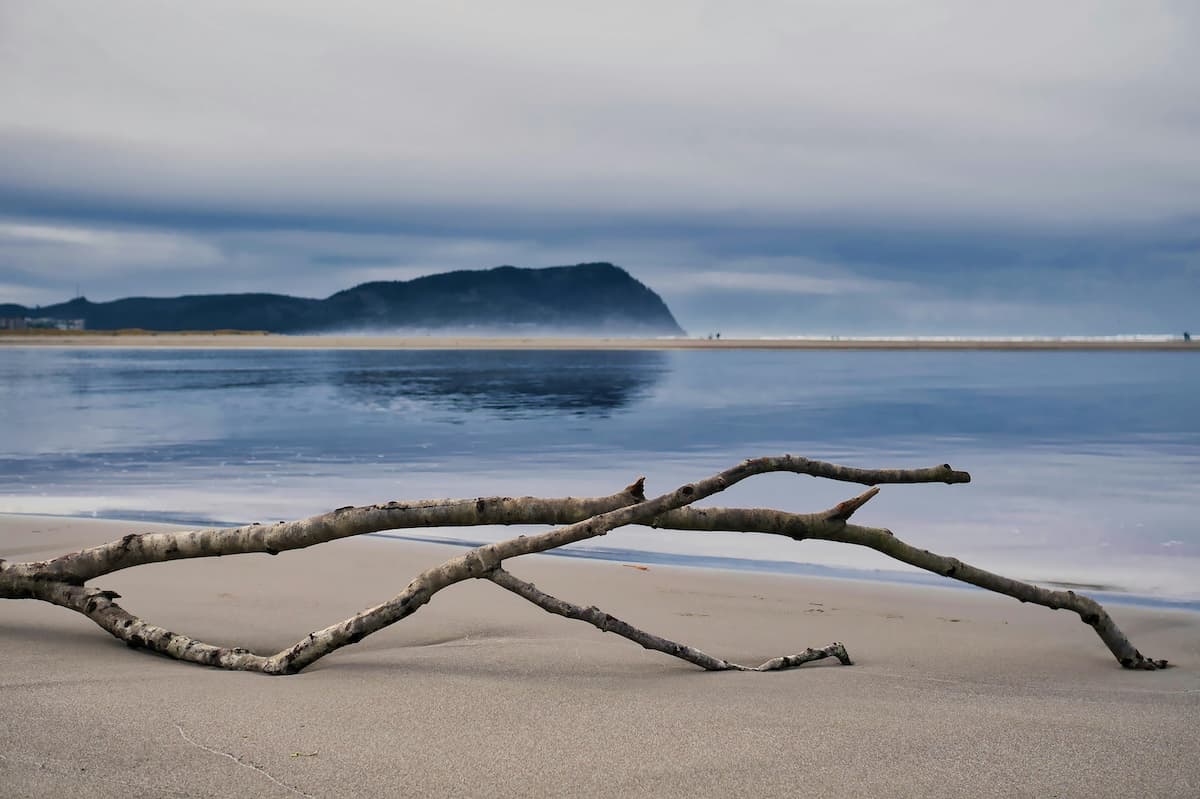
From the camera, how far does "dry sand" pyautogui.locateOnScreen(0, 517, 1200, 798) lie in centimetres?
313

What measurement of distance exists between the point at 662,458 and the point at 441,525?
41.2ft

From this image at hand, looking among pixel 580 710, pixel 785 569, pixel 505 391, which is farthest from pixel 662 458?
pixel 505 391

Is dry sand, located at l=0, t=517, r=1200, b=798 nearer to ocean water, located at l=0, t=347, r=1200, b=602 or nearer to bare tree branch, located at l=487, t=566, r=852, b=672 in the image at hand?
bare tree branch, located at l=487, t=566, r=852, b=672

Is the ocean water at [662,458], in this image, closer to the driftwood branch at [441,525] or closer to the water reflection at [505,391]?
the water reflection at [505,391]

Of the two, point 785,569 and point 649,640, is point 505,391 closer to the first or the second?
point 785,569

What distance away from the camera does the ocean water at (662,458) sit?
9672mm

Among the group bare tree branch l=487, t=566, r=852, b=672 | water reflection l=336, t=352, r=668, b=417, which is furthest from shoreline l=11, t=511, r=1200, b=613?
water reflection l=336, t=352, r=668, b=417

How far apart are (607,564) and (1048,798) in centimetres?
535

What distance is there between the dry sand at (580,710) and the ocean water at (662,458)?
2.89 m

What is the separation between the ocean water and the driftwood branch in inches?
144

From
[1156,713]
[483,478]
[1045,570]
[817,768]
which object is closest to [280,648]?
[817,768]

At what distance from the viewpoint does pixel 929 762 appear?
11.0ft

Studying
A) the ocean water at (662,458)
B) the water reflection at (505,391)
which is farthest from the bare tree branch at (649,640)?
the water reflection at (505,391)

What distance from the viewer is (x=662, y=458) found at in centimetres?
1695
